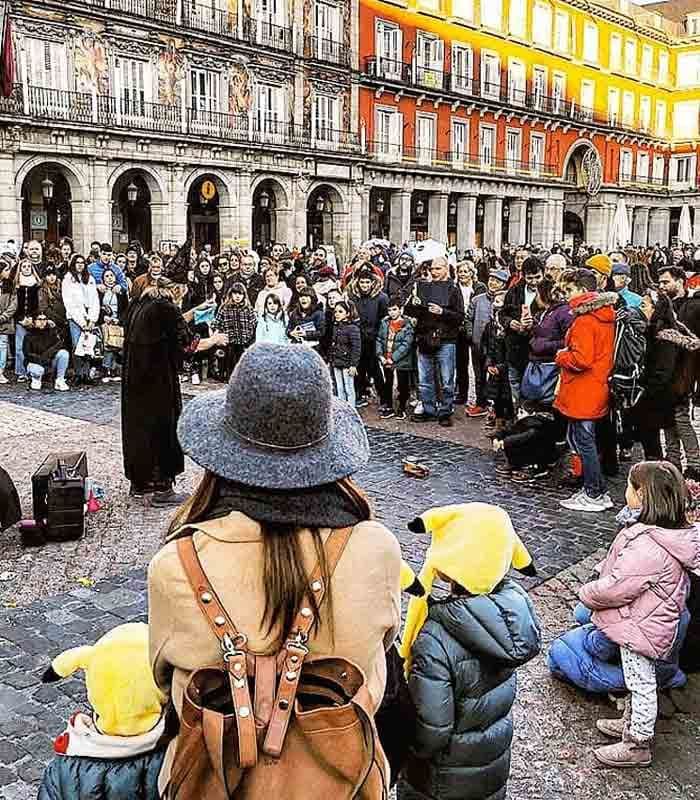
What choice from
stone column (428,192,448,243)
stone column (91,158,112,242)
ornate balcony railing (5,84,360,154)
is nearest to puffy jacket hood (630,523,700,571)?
ornate balcony railing (5,84,360,154)

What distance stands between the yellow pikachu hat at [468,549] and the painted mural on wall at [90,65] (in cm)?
2687

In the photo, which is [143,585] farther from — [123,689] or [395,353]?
[395,353]

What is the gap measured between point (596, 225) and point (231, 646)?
172ft

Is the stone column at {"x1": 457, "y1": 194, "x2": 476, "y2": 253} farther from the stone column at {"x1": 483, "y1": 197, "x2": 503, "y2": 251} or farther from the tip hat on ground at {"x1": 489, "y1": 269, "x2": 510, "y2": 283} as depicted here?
the tip hat on ground at {"x1": 489, "y1": 269, "x2": 510, "y2": 283}

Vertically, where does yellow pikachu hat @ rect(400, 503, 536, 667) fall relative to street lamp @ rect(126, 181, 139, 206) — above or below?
below

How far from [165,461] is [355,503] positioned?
5451 mm

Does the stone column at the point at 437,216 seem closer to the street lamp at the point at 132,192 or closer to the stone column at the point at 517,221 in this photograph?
the stone column at the point at 517,221

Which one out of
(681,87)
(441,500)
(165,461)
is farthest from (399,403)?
(681,87)

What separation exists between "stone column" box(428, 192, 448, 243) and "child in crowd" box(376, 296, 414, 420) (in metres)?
29.3

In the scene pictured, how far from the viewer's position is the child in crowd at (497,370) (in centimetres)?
958

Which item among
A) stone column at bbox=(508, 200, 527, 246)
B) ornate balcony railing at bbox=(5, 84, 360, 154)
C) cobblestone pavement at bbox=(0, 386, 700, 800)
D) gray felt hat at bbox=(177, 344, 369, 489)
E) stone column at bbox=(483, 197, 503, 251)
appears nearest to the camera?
gray felt hat at bbox=(177, 344, 369, 489)

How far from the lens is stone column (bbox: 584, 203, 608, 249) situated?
5079 centimetres

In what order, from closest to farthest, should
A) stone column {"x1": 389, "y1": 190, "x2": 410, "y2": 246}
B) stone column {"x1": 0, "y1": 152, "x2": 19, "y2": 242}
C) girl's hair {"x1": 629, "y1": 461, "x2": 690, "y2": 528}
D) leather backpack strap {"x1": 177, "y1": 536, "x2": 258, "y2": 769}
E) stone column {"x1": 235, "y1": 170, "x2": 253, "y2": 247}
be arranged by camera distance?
leather backpack strap {"x1": 177, "y1": 536, "x2": 258, "y2": 769} → girl's hair {"x1": 629, "y1": 461, "x2": 690, "y2": 528} → stone column {"x1": 0, "y1": 152, "x2": 19, "y2": 242} → stone column {"x1": 235, "y1": 170, "x2": 253, "y2": 247} → stone column {"x1": 389, "y1": 190, "x2": 410, "y2": 246}

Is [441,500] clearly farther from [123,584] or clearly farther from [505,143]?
[505,143]
